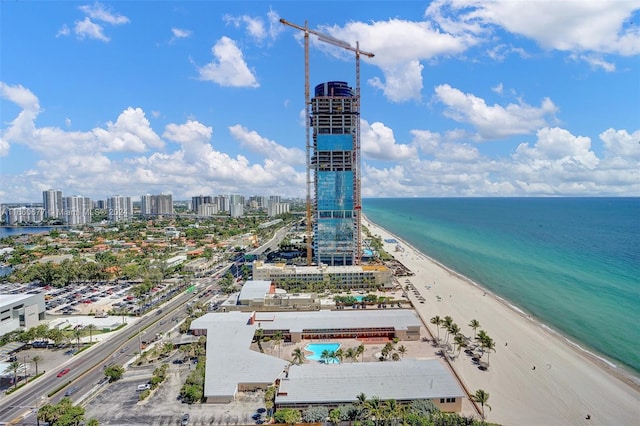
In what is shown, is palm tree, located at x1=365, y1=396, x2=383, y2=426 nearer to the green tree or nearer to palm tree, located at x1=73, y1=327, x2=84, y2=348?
the green tree

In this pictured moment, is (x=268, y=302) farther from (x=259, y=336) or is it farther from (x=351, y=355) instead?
(x=351, y=355)

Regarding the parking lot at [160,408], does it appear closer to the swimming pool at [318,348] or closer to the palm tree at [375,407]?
the swimming pool at [318,348]

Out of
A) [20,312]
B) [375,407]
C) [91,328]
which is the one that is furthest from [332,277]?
[20,312]

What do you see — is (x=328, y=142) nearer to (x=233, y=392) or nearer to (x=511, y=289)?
(x=511, y=289)

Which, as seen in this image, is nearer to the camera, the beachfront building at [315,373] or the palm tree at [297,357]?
the beachfront building at [315,373]

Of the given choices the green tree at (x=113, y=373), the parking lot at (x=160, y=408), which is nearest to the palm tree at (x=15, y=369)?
the green tree at (x=113, y=373)

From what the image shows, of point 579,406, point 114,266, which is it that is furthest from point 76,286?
point 579,406
